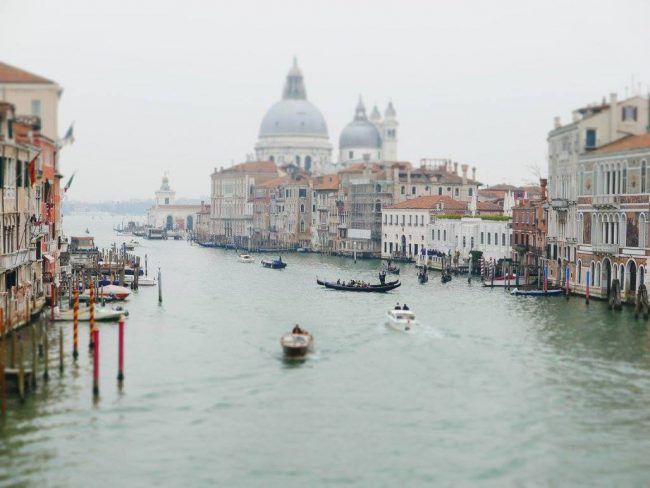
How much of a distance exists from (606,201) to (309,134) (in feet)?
334

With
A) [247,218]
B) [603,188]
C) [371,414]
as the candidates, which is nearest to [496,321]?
[603,188]

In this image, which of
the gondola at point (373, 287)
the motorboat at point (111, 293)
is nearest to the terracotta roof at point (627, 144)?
the gondola at point (373, 287)

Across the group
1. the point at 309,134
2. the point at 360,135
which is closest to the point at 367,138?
the point at 360,135

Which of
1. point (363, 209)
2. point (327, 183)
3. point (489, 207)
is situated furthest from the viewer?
point (327, 183)

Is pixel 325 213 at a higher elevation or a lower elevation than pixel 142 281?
higher

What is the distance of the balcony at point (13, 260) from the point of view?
28094 millimetres

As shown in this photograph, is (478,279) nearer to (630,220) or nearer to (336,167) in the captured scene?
(630,220)

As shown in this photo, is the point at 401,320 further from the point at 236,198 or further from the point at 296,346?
the point at 236,198

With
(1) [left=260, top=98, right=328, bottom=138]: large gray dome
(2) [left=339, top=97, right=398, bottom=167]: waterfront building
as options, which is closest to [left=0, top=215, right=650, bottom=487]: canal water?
(2) [left=339, top=97, right=398, bottom=167]: waterfront building

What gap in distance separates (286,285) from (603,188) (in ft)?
53.4

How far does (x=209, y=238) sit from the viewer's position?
117 meters

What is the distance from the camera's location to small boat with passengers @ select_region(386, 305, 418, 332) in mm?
32419

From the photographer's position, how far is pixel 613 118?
135 feet

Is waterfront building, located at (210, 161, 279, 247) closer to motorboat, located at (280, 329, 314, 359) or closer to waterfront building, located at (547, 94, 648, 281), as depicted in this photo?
waterfront building, located at (547, 94, 648, 281)
